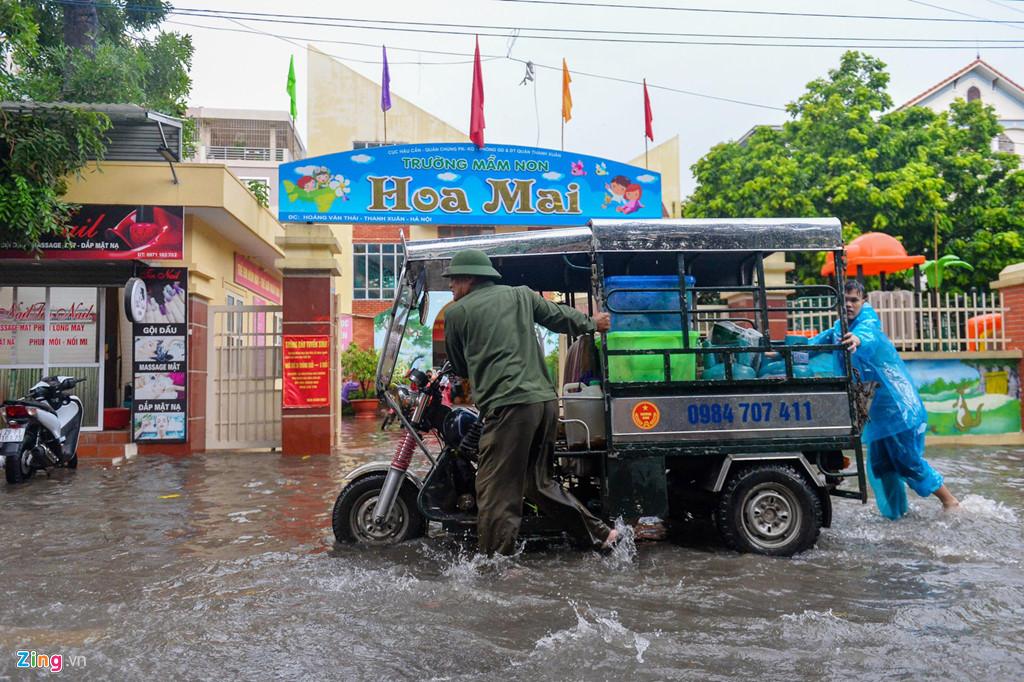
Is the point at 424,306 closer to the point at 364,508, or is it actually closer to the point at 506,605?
the point at 364,508

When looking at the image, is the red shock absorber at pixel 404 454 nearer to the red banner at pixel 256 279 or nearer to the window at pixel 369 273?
the red banner at pixel 256 279

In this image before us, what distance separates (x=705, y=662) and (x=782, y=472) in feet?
6.52

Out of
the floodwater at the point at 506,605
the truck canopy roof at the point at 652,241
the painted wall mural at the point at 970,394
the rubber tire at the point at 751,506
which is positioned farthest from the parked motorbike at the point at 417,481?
the painted wall mural at the point at 970,394

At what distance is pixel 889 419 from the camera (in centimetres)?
595

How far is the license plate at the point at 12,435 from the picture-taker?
857 centimetres

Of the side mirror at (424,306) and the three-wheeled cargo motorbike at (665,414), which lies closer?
the three-wheeled cargo motorbike at (665,414)

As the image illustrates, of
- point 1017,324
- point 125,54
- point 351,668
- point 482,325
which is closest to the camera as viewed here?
point 351,668

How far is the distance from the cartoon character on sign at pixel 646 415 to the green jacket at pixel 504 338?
1.92 ft

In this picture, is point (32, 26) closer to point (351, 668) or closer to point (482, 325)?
point (482, 325)

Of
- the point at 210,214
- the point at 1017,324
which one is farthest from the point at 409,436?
the point at 1017,324

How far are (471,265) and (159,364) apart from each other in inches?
314

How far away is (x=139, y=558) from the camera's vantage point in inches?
202

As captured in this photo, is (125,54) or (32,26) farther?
(125,54)

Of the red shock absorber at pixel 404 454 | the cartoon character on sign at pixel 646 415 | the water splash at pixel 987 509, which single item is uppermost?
the cartoon character on sign at pixel 646 415
